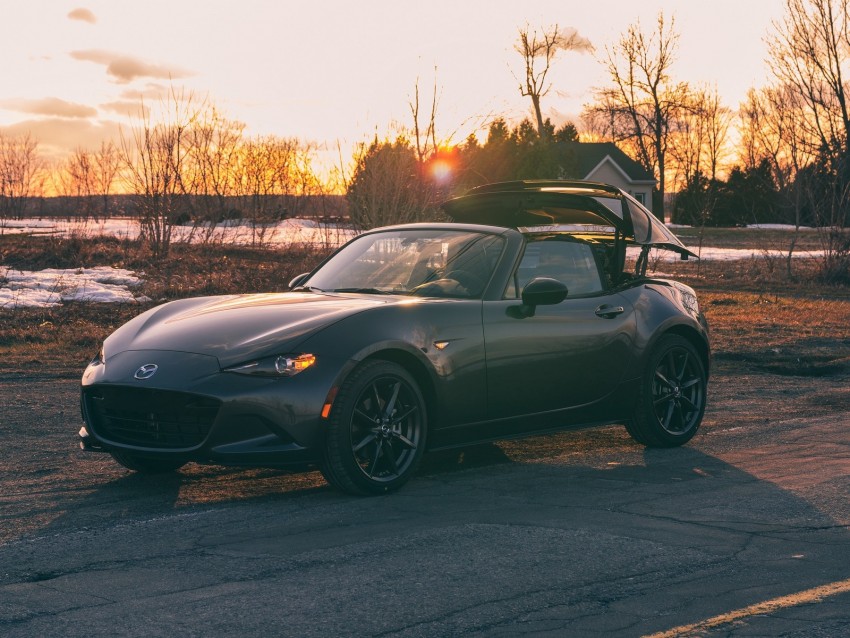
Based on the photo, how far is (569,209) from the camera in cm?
862

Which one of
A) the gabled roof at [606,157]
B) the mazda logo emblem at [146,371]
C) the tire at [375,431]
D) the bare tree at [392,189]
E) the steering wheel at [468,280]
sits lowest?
the tire at [375,431]

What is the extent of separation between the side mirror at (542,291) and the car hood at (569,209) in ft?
4.42

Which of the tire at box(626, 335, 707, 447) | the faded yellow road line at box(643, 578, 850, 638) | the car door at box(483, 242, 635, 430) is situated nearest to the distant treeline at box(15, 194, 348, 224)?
the tire at box(626, 335, 707, 447)

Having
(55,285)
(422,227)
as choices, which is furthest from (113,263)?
(422,227)

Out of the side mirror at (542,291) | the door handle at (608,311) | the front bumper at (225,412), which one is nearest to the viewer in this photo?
the front bumper at (225,412)

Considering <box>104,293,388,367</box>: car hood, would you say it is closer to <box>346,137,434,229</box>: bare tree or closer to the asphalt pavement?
the asphalt pavement

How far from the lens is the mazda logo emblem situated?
20.4 feet

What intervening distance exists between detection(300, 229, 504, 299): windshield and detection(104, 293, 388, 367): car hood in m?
0.38

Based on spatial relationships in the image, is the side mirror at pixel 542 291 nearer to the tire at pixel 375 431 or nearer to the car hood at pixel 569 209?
the tire at pixel 375 431

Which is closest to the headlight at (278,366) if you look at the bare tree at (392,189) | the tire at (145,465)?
the tire at (145,465)

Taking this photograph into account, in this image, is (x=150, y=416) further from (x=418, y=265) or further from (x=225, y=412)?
(x=418, y=265)

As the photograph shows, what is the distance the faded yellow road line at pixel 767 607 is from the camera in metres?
4.27

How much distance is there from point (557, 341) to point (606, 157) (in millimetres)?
71985

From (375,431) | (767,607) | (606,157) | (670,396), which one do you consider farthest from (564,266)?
(606,157)
